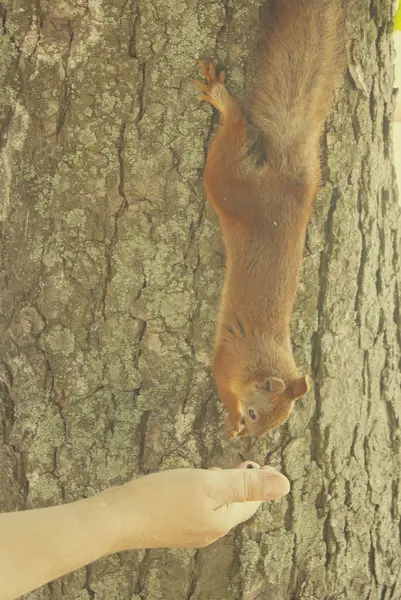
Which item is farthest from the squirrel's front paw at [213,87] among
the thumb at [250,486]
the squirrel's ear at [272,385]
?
the thumb at [250,486]

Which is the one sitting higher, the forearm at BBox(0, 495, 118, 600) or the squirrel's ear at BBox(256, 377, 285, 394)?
the squirrel's ear at BBox(256, 377, 285, 394)

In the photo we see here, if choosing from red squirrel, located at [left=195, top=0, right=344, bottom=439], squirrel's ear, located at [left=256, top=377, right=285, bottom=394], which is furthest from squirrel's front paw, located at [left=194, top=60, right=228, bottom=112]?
squirrel's ear, located at [left=256, top=377, right=285, bottom=394]

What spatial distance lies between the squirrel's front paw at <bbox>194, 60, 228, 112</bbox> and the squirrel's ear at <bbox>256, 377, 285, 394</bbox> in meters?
0.48

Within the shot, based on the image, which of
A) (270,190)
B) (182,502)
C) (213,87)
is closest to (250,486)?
(182,502)

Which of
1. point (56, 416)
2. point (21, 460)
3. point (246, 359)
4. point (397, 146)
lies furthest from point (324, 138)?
point (397, 146)

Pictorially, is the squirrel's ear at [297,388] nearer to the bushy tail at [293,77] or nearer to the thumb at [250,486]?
the thumb at [250,486]

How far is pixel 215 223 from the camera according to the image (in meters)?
1.28

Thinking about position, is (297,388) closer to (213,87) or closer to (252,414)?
(252,414)

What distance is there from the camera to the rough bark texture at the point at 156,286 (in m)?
1.25

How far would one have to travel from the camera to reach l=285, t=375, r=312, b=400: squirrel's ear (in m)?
1.20

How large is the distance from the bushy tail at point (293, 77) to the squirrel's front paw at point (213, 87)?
6 centimetres

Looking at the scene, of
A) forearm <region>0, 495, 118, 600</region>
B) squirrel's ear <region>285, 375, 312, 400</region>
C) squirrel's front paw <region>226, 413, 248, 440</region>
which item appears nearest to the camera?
forearm <region>0, 495, 118, 600</region>

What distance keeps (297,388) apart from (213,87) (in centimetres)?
55

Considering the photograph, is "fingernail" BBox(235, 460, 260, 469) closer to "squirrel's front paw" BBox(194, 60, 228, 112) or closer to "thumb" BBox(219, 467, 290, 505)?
"thumb" BBox(219, 467, 290, 505)
